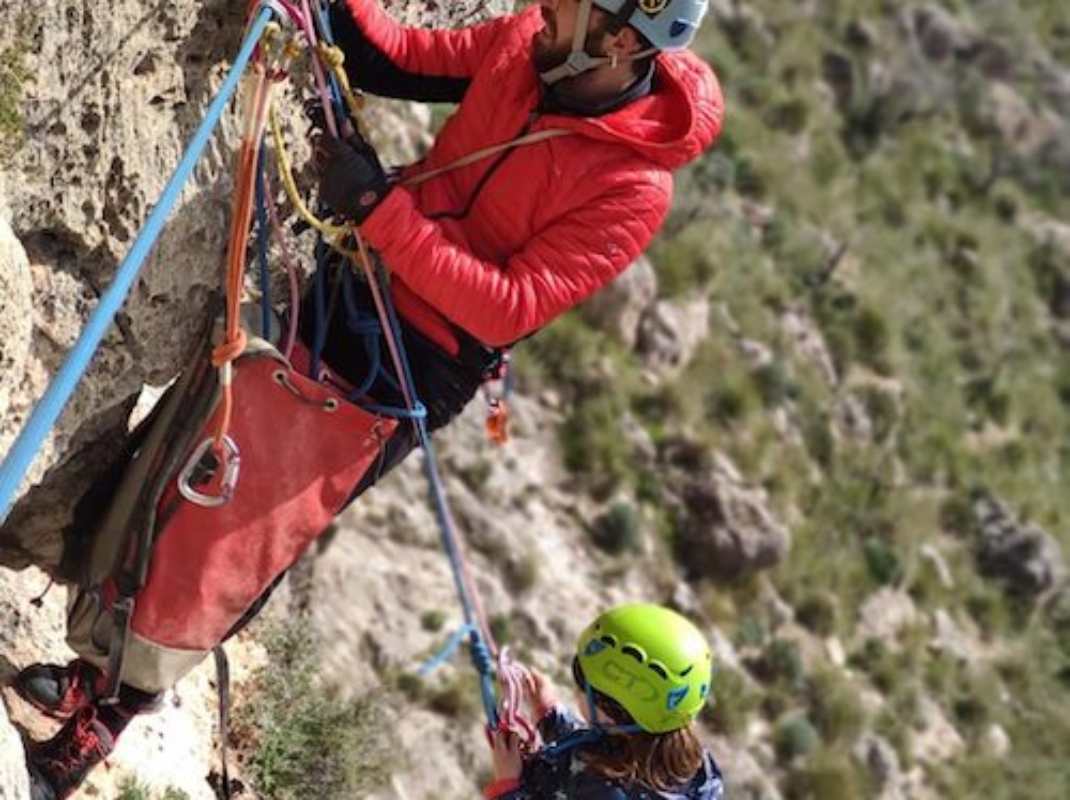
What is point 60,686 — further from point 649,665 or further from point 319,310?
point 649,665

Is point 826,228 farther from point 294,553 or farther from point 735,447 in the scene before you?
point 294,553

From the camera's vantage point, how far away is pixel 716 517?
9.83 metres

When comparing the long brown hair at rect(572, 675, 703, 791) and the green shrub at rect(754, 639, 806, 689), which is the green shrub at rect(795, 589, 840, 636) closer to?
the green shrub at rect(754, 639, 806, 689)

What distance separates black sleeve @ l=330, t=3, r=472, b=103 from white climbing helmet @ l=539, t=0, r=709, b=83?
45 centimetres

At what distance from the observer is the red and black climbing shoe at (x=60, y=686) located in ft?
11.6

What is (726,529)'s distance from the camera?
9.80 m

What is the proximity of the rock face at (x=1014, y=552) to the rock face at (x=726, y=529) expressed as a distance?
3.22 meters

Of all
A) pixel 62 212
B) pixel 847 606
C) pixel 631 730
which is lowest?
pixel 847 606

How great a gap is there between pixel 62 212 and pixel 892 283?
38.3 feet

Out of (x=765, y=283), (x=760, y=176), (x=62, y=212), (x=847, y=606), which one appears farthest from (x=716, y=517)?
(x=62, y=212)

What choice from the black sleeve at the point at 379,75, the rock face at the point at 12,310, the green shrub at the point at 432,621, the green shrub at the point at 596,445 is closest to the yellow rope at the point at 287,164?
the black sleeve at the point at 379,75

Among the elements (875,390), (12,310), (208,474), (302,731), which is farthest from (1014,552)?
(12,310)

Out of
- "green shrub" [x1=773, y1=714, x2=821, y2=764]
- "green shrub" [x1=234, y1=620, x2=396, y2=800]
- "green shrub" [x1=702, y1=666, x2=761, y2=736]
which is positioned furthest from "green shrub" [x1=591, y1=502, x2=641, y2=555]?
"green shrub" [x1=234, y1=620, x2=396, y2=800]

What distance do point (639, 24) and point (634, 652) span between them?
5.35ft
